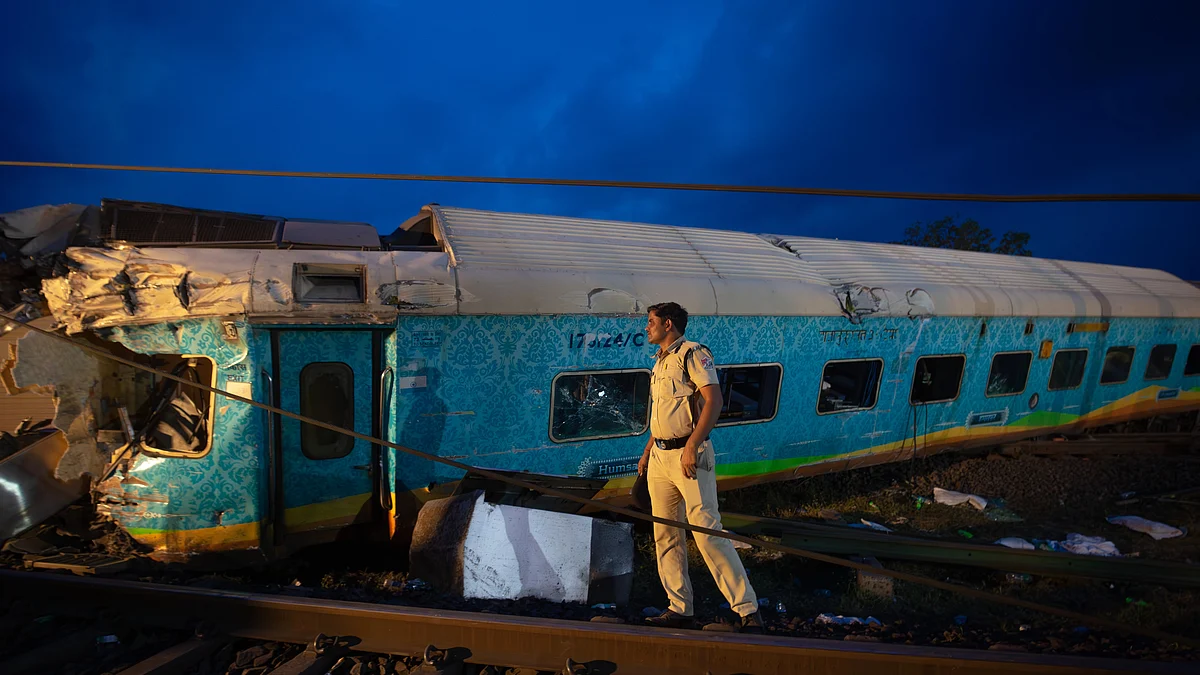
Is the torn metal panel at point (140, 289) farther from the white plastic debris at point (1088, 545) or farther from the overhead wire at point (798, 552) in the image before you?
the white plastic debris at point (1088, 545)

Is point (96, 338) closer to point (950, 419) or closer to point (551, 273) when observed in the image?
point (551, 273)

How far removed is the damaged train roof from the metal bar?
218 cm

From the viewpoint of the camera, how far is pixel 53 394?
433 centimetres

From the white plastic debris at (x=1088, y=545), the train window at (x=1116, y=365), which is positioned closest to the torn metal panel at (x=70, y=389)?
the white plastic debris at (x=1088, y=545)

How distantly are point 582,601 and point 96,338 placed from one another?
14.4 feet

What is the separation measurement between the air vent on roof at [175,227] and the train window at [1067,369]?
35.1 feet

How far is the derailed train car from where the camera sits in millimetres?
4246

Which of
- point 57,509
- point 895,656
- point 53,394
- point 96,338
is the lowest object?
point 57,509

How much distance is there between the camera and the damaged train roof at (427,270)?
165 inches

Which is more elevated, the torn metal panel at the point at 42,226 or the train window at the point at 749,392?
the torn metal panel at the point at 42,226

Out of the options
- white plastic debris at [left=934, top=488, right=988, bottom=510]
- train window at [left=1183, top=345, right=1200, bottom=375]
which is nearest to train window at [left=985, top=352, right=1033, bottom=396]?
white plastic debris at [left=934, top=488, right=988, bottom=510]

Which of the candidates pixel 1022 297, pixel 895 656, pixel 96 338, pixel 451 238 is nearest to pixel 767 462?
pixel 895 656

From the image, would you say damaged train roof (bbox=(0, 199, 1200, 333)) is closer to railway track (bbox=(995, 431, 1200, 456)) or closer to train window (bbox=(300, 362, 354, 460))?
train window (bbox=(300, 362, 354, 460))

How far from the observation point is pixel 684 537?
3768 millimetres
